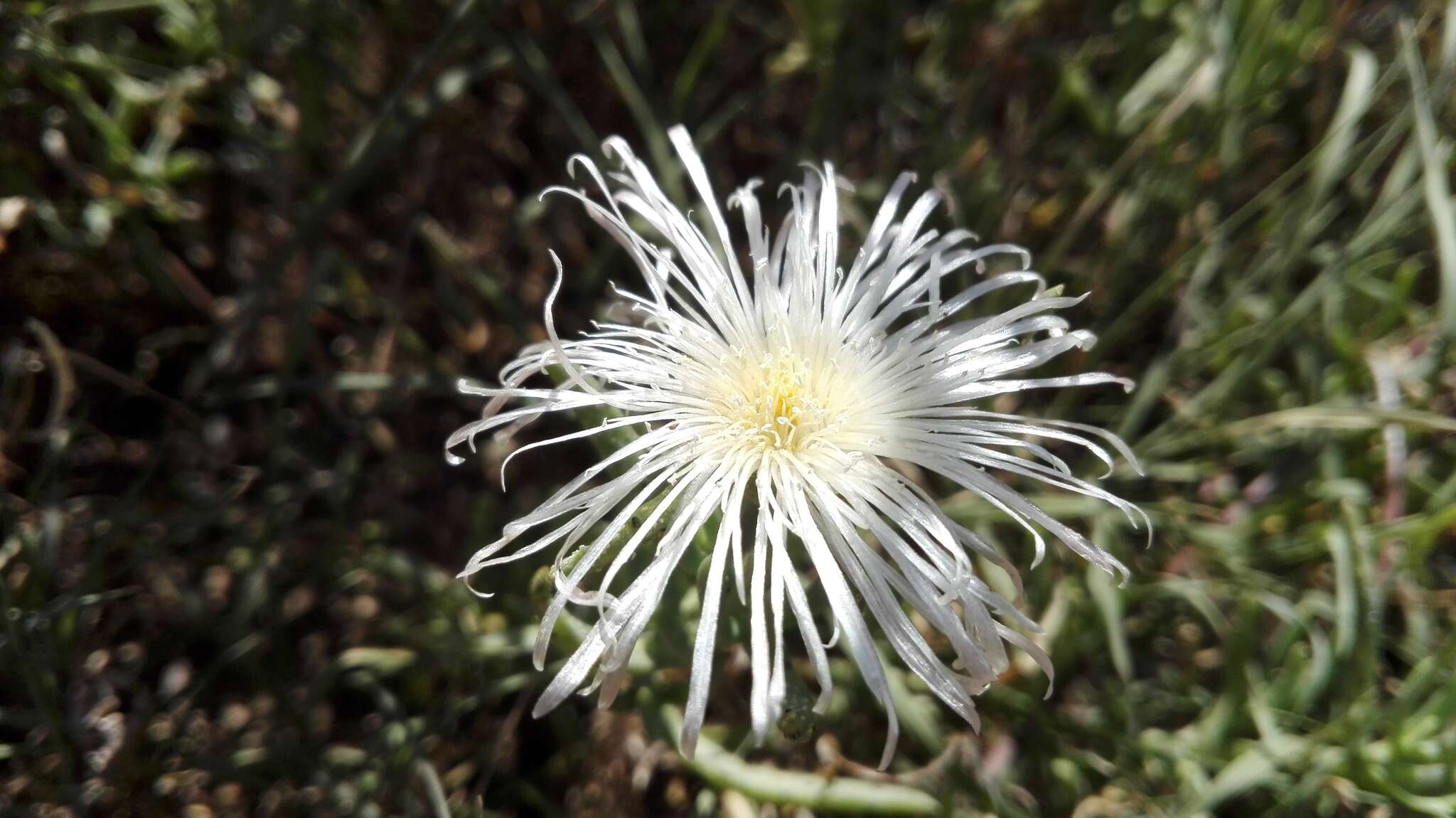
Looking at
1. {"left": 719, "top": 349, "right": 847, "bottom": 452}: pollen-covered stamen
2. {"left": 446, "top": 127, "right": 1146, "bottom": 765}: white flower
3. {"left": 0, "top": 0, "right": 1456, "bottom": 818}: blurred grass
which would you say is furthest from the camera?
{"left": 0, "top": 0, "right": 1456, "bottom": 818}: blurred grass

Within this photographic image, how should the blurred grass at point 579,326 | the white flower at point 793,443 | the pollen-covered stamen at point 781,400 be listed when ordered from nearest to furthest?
the white flower at point 793,443 < the pollen-covered stamen at point 781,400 < the blurred grass at point 579,326

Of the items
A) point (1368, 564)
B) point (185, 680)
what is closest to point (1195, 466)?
point (1368, 564)

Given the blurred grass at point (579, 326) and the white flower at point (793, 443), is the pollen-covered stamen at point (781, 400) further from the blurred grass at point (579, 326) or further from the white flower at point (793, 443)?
the blurred grass at point (579, 326)

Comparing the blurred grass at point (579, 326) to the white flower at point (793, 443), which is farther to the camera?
the blurred grass at point (579, 326)

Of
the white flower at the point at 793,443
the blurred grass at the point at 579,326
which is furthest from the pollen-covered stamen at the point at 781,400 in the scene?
the blurred grass at the point at 579,326

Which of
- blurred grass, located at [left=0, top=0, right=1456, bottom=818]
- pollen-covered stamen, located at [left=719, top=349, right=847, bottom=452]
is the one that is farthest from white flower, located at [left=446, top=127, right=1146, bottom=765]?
blurred grass, located at [left=0, top=0, right=1456, bottom=818]

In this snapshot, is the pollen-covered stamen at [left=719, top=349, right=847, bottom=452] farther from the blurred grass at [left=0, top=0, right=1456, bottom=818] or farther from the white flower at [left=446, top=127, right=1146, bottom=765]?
the blurred grass at [left=0, top=0, right=1456, bottom=818]
